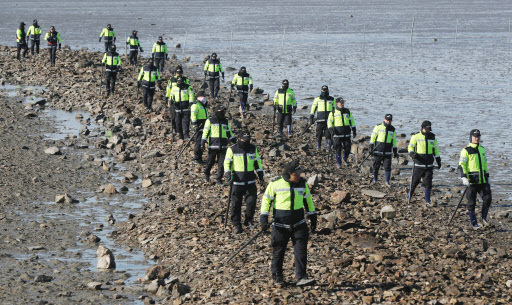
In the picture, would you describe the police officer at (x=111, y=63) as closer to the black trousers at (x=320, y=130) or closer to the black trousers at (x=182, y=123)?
the black trousers at (x=182, y=123)

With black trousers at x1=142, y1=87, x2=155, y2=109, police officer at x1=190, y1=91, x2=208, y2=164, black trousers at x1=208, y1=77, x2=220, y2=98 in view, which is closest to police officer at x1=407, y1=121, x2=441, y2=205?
police officer at x1=190, y1=91, x2=208, y2=164

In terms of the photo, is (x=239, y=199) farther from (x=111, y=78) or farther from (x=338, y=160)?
(x=111, y=78)

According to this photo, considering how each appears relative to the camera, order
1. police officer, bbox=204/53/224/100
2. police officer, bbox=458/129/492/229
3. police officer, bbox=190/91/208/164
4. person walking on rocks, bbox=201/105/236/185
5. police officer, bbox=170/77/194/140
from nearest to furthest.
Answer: police officer, bbox=458/129/492/229, person walking on rocks, bbox=201/105/236/185, police officer, bbox=190/91/208/164, police officer, bbox=170/77/194/140, police officer, bbox=204/53/224/100

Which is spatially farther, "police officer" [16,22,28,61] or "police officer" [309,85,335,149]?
"police officer" [16,22,28,61]

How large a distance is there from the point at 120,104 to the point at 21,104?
476 centimetres

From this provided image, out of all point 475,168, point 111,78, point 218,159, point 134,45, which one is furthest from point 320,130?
point 134,45

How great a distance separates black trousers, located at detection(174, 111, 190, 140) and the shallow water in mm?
7350

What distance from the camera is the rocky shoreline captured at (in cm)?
1258

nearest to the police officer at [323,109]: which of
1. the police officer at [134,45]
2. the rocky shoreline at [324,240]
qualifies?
the rocky shoreline at [324,240]

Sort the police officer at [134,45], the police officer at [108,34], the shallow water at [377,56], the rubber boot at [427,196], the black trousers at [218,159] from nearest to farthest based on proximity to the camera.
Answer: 1. the rubber boot at [427,196]
2. the black trousers at [218,159]
3. the shallow water at [377,56]
4. the police officer at [134,45]
5. the police officer at [108,34]

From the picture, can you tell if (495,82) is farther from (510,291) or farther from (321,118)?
(510,291)

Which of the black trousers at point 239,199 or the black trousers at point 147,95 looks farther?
the black trousers at point 147,95

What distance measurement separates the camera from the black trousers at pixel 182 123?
23703 millimetres

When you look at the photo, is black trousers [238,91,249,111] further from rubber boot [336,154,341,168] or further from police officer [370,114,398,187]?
police officer [370,114,398,187]
